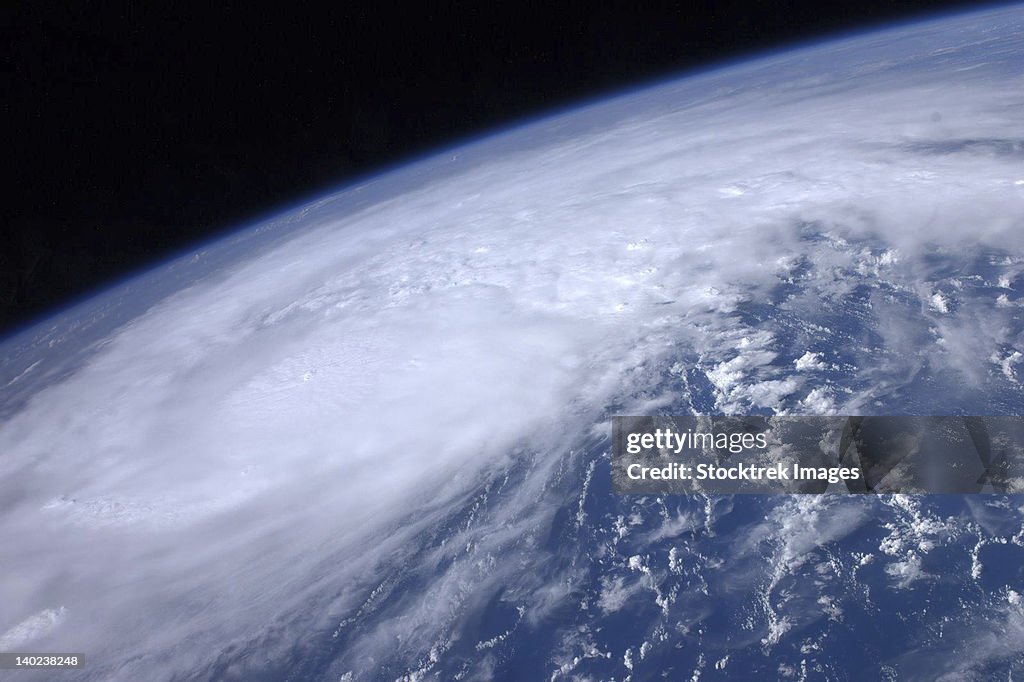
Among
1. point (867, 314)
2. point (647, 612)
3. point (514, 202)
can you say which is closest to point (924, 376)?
point (867, 314)

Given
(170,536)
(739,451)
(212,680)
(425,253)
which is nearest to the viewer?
(212,680)

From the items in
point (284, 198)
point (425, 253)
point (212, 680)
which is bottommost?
point (212, 680)

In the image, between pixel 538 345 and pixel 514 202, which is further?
pixel 514 202

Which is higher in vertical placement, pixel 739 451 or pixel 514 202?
pixel 514 202

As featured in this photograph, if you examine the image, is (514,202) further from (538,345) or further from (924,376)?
(924,376)

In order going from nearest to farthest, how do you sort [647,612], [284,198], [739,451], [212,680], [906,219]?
[647,612] < [212,680] < [739,451] < [906,219] < [284,198]

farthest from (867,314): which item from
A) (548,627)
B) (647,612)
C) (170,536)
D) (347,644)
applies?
(170,536)
